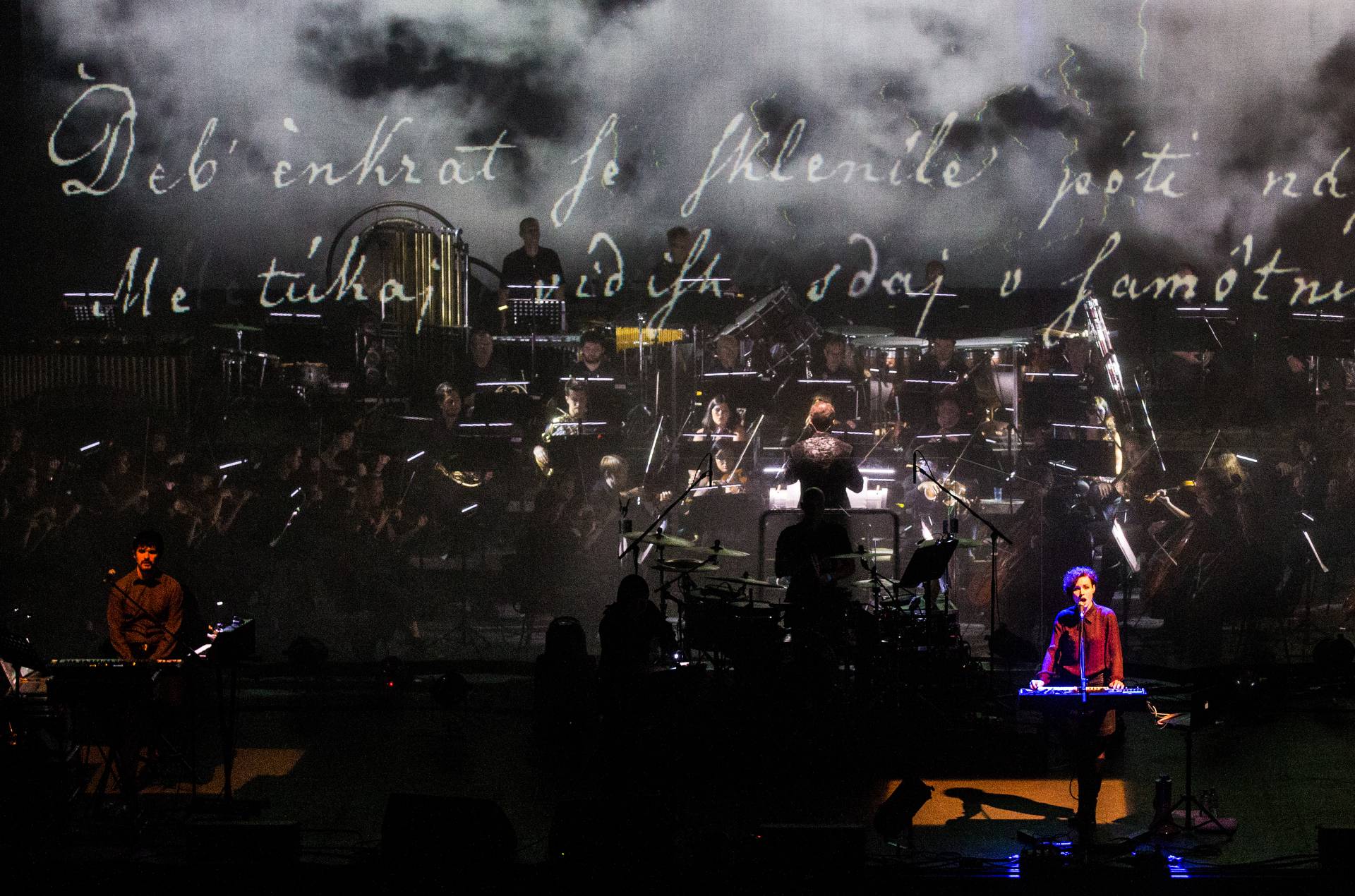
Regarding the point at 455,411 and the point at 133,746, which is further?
the point at 455,411

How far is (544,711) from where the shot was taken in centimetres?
808

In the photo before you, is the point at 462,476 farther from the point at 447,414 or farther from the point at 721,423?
the point at 721,423

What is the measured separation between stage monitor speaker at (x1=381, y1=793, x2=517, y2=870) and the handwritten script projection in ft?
23.1

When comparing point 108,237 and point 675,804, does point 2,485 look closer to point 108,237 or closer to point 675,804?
point 108,237

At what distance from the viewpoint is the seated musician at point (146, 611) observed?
23.5 feet

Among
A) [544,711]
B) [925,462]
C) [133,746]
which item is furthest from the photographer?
[925,462]

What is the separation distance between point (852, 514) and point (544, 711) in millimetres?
3927

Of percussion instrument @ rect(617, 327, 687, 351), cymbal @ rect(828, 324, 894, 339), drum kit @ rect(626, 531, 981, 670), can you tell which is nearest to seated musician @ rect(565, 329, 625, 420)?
percussion instrument @ rect(617, 327, 687, 351)

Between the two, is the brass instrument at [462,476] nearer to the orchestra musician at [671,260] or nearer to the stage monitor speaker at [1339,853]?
the orchestra musician at [671,260]

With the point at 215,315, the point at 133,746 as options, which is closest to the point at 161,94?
the point at 215,315

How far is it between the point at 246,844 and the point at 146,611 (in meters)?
2.56

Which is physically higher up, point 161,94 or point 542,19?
point 542,19

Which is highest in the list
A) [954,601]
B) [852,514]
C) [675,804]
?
[852,514]

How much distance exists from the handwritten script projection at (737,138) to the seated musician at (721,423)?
1.05 m
